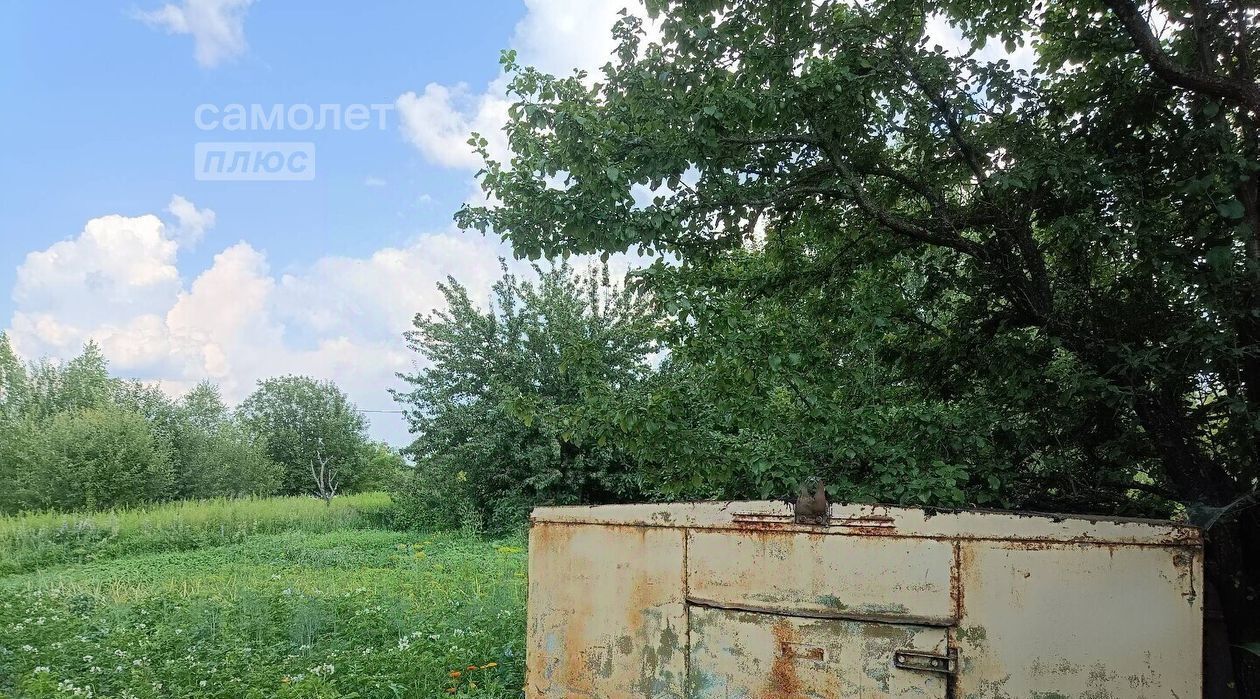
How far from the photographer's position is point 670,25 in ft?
17.2

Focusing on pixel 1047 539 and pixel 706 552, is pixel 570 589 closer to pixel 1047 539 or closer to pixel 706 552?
pixel 706 552

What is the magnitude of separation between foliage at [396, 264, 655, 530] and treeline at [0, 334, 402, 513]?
1005 cm

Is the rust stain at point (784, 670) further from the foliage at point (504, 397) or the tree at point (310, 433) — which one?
the tree at point (310, 433)

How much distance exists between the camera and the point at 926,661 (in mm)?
2986

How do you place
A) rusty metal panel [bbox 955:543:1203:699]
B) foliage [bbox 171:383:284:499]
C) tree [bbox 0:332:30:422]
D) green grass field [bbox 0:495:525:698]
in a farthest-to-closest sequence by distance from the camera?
1. tree [bbox 0:332:30:422]
2. foliage [bbox 171:383:284:499]
3. green grass field [bbox 0:495:525:698]
4. rusty metal panel [bbox 955:543:1203:699]

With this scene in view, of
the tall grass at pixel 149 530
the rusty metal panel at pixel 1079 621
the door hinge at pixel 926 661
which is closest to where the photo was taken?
the rusty metal panel at pixel 1079 621

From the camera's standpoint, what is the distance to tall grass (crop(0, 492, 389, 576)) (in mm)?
15102

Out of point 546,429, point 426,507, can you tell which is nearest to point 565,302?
point 546,429

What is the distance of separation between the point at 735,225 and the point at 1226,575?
11.9 feet

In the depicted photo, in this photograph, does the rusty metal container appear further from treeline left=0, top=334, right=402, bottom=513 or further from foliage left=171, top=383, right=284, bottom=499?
foliage left=171, top=383, right=284, bottom=499

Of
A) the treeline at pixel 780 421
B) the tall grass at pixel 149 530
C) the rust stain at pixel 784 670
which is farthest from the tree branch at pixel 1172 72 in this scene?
the tall grass at pixel 149 530

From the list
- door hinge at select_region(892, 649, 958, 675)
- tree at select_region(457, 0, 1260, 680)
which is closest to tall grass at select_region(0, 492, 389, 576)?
tree at select_region(457, 0, 1260, 680)

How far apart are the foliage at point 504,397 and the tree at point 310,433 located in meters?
29.4

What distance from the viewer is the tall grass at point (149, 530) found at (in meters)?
15.1
